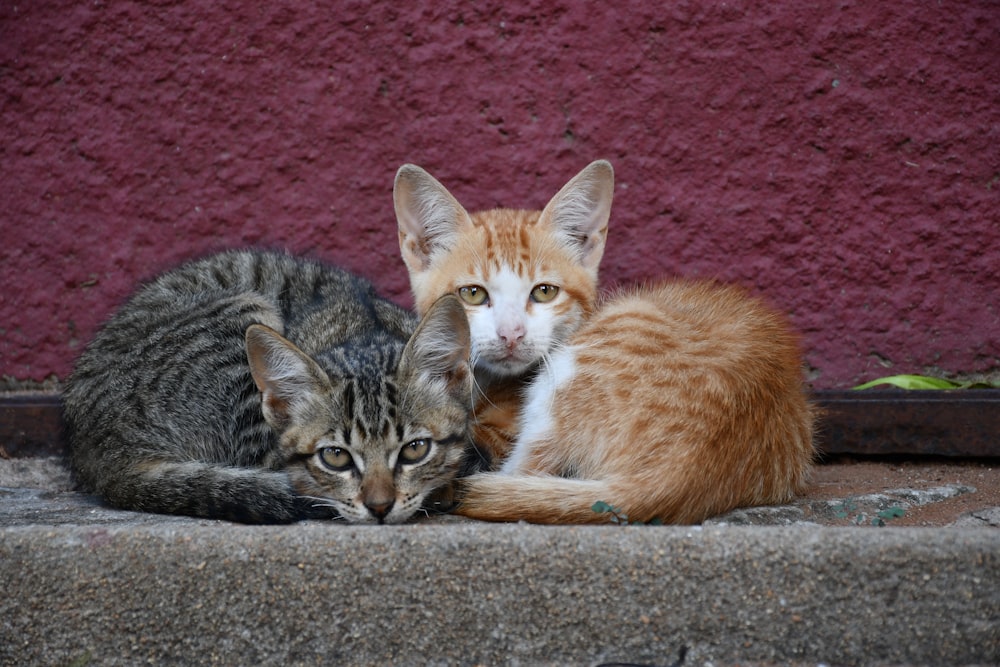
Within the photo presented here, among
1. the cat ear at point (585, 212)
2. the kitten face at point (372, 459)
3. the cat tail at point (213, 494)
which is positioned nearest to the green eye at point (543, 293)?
the cat ear at point (585, 212)

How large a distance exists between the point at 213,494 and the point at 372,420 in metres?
0.55

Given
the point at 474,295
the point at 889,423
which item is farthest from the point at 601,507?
the point at 889,423

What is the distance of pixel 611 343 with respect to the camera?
10.2ft

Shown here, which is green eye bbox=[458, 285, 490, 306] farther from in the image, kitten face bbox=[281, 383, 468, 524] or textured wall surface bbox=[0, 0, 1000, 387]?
textured wall surface bbox=[0, 0, 1000, 387]

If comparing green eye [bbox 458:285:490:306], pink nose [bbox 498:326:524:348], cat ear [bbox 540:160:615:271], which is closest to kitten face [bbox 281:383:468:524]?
pink nose [bbox 498:326:524:348]

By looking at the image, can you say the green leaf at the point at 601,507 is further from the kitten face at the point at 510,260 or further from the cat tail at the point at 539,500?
the kitten face at the point at 510,260

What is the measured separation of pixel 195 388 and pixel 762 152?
2773 mm

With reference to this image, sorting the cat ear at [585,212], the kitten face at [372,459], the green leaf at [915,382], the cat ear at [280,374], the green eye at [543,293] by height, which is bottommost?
the green leaf at [915,382]

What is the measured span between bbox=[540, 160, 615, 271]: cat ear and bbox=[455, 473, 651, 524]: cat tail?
1331 millimetres

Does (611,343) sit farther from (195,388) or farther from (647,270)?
(195,388)

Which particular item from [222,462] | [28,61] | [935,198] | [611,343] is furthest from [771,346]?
[28,61]

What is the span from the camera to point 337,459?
9.16 ft

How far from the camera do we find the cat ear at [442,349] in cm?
288

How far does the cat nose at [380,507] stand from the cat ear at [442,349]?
461 millimetres
